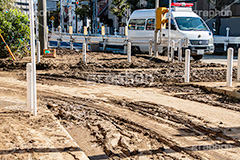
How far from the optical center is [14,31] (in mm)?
17375

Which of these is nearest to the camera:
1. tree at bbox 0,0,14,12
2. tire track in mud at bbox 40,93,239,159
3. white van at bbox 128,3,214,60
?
tire track in mud at bbox 40,93,239,159

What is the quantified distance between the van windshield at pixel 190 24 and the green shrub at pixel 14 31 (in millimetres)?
8071

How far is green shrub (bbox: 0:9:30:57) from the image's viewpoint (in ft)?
56.2

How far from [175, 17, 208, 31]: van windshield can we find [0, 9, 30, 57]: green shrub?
8071mm

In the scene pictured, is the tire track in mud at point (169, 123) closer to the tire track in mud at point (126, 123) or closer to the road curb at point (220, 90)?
the tire track in mud at point (126, 123)

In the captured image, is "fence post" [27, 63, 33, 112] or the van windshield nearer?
"fence post" [27, 63, 33, 112]

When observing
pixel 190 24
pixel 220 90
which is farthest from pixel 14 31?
pixel 220 90

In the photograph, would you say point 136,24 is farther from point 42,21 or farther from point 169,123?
point 169,123

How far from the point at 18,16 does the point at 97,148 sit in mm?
14047

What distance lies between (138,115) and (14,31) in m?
12.0

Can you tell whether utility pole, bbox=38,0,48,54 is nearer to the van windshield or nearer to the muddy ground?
the muddy ground

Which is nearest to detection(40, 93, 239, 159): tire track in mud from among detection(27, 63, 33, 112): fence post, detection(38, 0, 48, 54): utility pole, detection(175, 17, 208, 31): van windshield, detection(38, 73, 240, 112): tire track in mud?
detection(38, 73, 240, 112): tire track in mud

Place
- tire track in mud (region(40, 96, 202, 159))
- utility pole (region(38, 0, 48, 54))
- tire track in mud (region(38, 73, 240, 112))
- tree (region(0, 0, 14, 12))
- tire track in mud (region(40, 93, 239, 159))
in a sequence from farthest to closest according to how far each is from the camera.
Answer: tree (region(0, 0, 14, 12)), utility pole (region(38, 0, 48, 54)), tire track in mud (region(38, 73, 240, 112)), tire track in mud (region(40, 93, 239, 159)), tire track in mud (region(40, 96, 202, 159))

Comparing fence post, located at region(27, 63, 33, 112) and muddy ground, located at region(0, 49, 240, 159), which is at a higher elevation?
fence post, located at region(27, 63, 33, 112)
